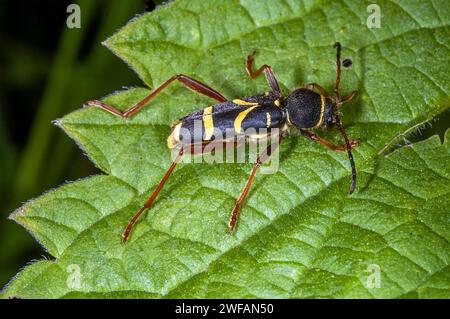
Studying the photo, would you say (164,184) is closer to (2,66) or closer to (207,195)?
(207,195)

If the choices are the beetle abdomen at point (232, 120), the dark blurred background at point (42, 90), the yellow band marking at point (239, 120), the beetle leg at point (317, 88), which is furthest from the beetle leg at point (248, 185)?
the dark blurred background at point (42, 90)

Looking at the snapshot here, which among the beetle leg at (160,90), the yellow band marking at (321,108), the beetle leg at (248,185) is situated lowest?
the beetle leg at (248,185)

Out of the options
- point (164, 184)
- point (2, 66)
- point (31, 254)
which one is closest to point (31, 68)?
point (2, 66)

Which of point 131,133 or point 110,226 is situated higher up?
point 131,133

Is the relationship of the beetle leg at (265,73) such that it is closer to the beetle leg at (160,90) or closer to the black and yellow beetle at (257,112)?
the black and yellow beetle at (257,112)

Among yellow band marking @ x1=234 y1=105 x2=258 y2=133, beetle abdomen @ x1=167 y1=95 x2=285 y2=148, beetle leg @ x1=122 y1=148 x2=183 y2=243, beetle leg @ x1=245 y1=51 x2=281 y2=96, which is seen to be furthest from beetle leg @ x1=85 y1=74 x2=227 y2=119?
beetle leg @ x1=122 y1=148 x2=183 y2=243

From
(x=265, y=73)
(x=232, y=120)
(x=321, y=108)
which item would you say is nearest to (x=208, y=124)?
(x=232, y=120)

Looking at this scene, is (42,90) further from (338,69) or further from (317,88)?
(338,69)
